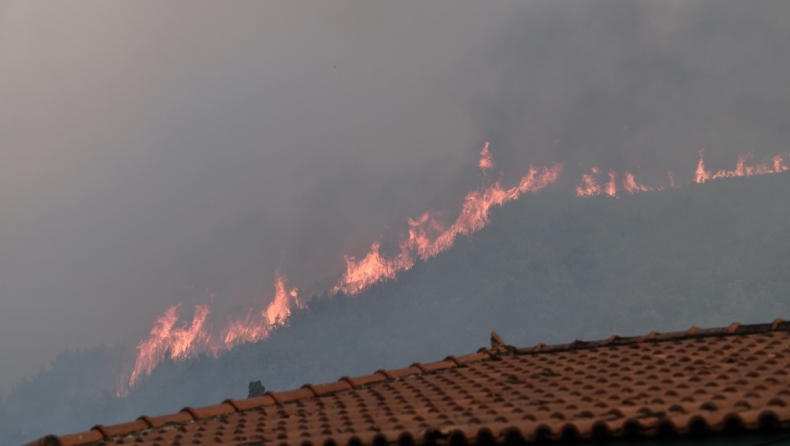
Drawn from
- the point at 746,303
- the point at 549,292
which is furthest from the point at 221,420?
the point at 549,292

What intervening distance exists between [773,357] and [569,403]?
3.37m

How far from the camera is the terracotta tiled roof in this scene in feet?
25.7

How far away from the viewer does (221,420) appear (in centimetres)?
1105

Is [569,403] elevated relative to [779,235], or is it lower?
lower

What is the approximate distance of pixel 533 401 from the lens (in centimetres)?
962

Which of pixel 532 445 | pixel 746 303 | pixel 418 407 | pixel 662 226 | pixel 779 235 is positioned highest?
pixel 662 226

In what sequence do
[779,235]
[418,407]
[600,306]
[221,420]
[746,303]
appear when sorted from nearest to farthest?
[418,407] < [221,420] < [746,303] < [779,235] < [600,306]

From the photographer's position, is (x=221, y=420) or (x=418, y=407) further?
(x=221, y=420)

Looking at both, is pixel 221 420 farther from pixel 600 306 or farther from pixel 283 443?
pixel 600 306

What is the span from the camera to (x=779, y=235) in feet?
→ 546

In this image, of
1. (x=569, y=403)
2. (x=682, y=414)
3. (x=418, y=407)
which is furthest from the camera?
(x=418, y=407)

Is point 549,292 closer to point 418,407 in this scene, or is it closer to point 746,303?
point 746,303

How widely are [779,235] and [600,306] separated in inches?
1664

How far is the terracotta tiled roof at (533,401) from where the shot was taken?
7.84 meters
